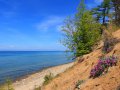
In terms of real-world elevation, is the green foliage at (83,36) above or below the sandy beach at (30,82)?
above

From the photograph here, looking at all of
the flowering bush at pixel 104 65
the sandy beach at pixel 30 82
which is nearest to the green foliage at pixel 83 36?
the sandy beach at pixel 30 82

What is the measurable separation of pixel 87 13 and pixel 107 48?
773 inches

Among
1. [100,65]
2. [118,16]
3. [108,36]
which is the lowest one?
[100,65]

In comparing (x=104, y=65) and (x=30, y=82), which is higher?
(x=104, y=65)

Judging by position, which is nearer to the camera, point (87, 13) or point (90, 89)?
point (90, 89)

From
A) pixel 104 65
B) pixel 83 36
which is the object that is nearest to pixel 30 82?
pixel 83 36

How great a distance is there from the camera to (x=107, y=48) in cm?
1692

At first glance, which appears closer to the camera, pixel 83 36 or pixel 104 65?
pixel 104 65

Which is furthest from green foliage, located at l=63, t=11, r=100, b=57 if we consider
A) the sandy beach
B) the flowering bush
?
the flowering bush

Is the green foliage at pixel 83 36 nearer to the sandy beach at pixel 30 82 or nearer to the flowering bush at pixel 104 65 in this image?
the sandy beach at pixel 30 82

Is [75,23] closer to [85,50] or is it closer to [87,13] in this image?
[87,13]

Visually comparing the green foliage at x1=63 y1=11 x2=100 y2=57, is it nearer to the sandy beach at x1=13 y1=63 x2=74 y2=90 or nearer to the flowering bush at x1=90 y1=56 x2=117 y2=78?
the sandy beach at x1=13 y1=63 x2=74 y2=90

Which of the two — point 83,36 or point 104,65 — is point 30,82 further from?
point 104,65

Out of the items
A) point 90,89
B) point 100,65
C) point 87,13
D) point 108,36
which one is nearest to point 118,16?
point 108,36
